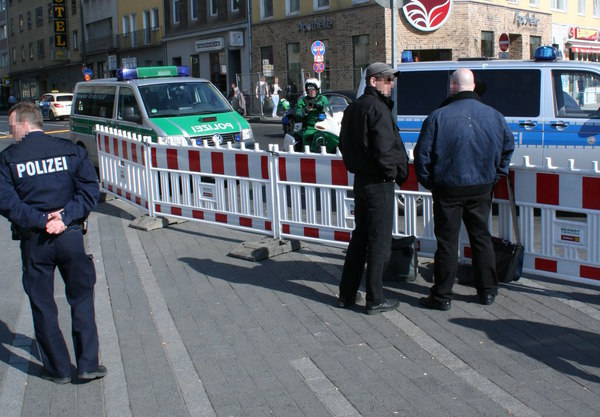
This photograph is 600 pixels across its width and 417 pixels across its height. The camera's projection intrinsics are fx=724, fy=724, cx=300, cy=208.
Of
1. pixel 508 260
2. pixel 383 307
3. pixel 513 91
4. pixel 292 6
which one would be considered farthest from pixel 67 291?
pixel 292 6

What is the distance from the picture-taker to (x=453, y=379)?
451cm

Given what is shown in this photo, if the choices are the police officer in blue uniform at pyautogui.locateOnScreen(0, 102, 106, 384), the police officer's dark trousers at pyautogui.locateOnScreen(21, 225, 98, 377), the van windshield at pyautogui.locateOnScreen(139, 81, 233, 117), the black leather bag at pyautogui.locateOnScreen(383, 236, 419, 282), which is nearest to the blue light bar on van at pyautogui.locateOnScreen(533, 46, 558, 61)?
the black leather bag at pyautogui.locateOnScreen(383, 236, 419, 282)

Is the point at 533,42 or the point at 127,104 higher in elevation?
the point at 533,42

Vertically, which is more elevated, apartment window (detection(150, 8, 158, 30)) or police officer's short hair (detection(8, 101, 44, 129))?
apartment window (detection(150, 8, 158, 30))

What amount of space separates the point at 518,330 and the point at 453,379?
1.04 m

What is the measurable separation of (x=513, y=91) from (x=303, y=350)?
587 centimetres

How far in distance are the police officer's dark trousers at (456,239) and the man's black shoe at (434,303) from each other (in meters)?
0.04

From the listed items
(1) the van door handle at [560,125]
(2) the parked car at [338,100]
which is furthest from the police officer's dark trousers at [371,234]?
(2) the parked car at [338,100]

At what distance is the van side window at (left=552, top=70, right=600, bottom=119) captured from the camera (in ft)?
30.6

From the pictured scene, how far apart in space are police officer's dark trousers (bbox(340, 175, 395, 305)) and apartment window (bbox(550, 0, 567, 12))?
3480 centimetres

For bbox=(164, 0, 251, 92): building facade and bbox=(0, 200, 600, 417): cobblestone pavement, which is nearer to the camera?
bbox=(0, 200, 600, 417): cobblestone pavement

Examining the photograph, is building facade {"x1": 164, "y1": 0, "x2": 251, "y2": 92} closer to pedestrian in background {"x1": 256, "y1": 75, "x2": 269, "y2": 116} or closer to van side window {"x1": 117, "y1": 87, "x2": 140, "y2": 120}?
pedestrian in background {"x1": 256, "y1": 75, "x2": 269, "y2": 116}

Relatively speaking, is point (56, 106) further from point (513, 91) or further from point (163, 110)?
point (513, 91)

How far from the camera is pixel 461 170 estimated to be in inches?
220
